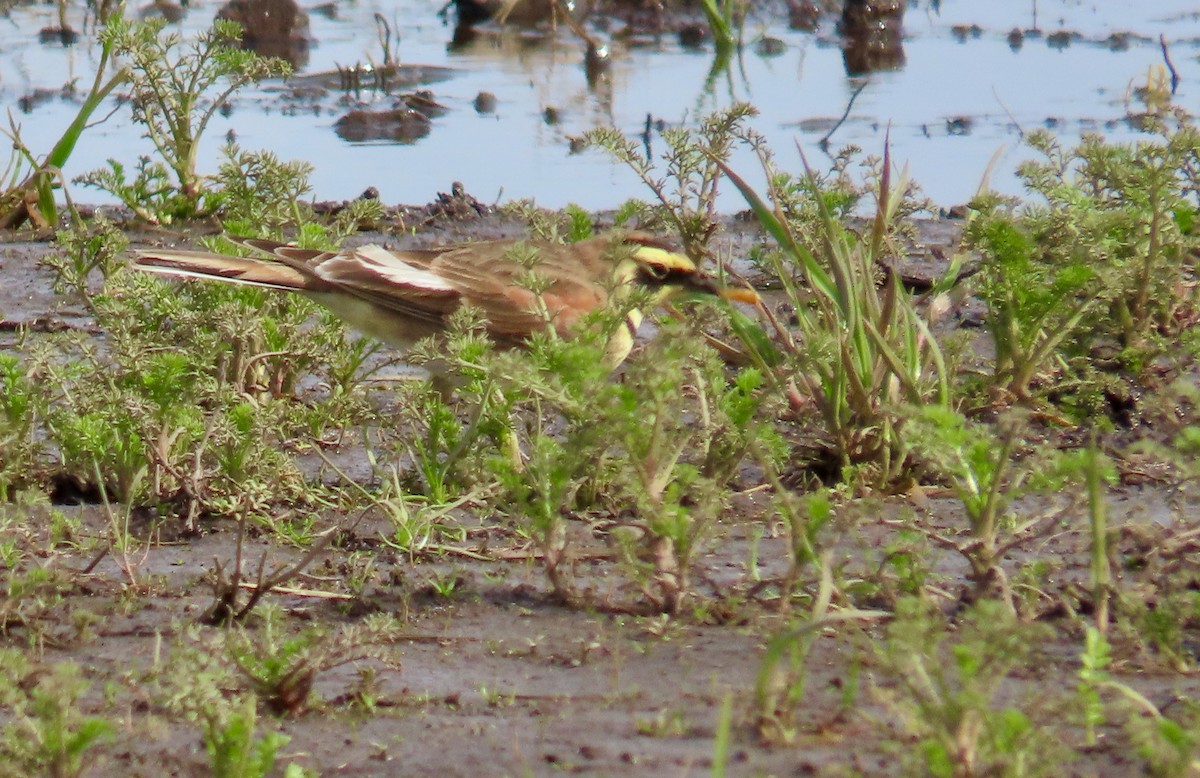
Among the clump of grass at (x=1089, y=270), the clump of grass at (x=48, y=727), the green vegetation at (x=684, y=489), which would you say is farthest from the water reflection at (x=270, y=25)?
the clump of grass at (x=48, y=727)

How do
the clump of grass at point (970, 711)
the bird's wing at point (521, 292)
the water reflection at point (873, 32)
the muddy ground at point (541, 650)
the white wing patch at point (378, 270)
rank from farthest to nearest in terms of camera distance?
the water reflection at point (873, 32) → the bird's wing at point (521, 292) → the white wing patch at point (378, 270) → the muddy ground at point (541, 650) → the clump of grass at point (970, 711)

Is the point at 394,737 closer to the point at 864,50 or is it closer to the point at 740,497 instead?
the point at 740,497

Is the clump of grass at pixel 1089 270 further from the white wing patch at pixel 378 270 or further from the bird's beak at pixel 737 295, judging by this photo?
the white wing patch at pixel 378 270

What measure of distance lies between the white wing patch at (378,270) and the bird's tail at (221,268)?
0.14 meters

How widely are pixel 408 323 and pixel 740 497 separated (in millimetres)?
1940

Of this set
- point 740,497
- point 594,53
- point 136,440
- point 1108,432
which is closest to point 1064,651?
point 740,497

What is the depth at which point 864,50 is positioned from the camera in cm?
1633

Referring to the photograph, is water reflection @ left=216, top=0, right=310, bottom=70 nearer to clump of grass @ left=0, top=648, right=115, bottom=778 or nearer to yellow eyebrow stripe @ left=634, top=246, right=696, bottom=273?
yellow eyebrow stripe @ left=634, top=246, right=696, bottom=273

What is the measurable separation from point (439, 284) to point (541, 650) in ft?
9.96

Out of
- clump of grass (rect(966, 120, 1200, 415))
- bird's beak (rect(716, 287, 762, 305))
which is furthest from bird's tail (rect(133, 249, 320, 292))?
clump of grass (rect(966, 120, 1200, 415))

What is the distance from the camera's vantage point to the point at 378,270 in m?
7.37

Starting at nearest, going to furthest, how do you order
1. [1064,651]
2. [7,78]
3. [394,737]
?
[394,737] → [1064,651] → [7,78]

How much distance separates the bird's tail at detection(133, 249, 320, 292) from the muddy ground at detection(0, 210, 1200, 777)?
3.57ft

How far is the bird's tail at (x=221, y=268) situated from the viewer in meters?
6.89
